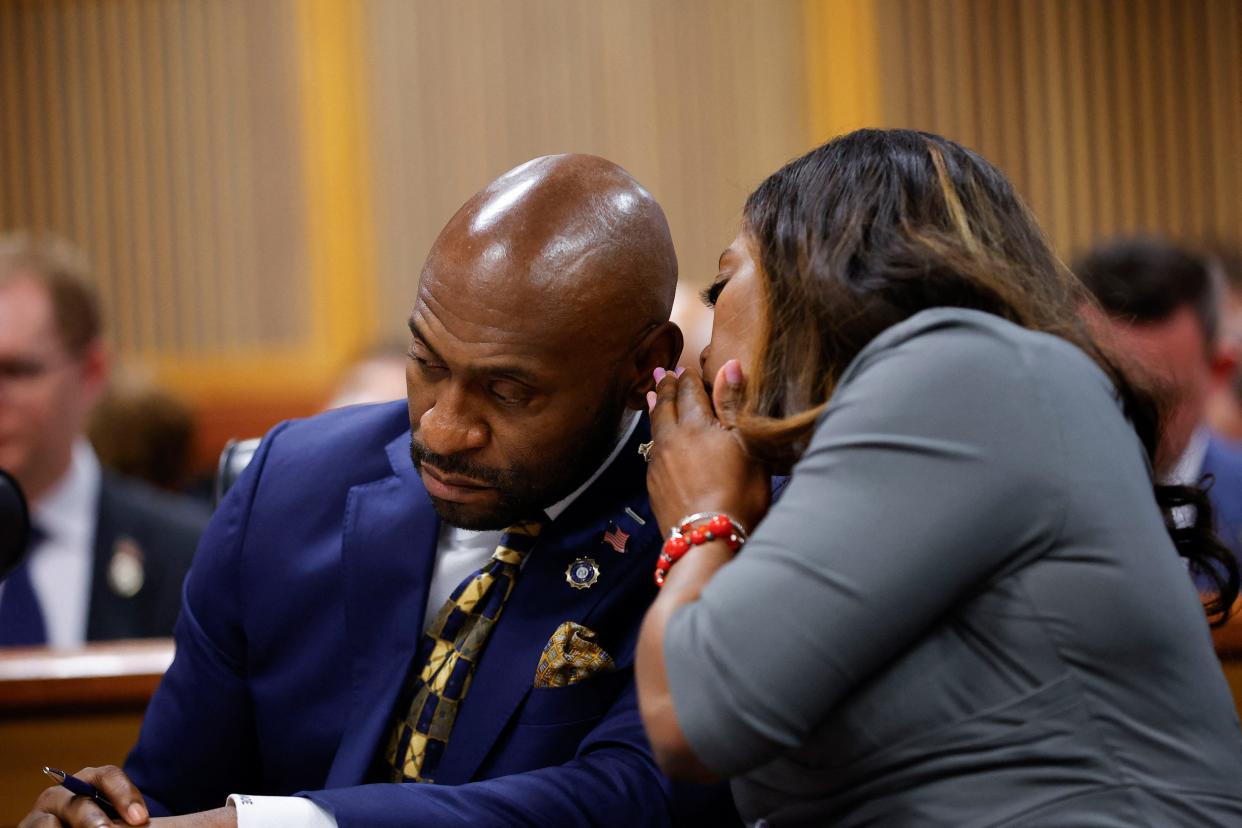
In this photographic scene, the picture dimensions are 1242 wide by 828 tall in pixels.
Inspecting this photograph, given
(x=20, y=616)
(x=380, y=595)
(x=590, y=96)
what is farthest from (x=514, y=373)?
(x=590, y=96)

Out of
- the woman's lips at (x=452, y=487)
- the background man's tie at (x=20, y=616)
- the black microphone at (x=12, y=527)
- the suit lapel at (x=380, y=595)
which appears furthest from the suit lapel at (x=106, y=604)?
the woman's lips at (x=452, y=487)

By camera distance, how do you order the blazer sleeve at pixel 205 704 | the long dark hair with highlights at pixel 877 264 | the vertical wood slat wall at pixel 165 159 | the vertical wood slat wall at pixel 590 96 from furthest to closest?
the vertical wood slat wall at pixel 165 159 < the vertical wood slat wall at pixel 590 96 < the blazer sleeve at pixel 205 704 < the long dark hair with highlights at pixel 877 264

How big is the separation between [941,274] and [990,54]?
392 centimetres

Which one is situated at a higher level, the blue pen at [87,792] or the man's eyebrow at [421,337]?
the man's eyebrow at [421,337]

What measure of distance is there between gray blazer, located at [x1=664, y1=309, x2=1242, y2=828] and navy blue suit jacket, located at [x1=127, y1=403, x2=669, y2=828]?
41cm

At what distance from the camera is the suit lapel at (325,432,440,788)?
5.75 ft

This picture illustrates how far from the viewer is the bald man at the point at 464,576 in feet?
5.34

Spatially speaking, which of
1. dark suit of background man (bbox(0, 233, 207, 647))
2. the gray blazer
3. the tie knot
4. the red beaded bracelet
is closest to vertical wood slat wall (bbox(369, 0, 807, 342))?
dark suit of background man (bbox(0, 233, 207, 647))

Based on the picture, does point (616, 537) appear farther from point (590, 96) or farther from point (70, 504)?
point (590, 96)

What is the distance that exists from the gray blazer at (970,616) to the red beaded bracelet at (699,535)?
0.46 ft

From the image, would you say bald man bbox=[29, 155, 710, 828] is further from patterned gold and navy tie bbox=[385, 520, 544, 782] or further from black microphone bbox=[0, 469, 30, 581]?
black microphone bbox=[0, 469, 30, 581]

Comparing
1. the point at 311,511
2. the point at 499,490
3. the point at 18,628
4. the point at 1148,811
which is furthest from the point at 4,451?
the point at 1148,811

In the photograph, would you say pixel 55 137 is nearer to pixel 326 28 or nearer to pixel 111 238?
pixel 111 238

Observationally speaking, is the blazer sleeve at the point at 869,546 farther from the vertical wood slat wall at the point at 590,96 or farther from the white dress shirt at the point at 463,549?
the vertical wood slat wall at the point at 590,96
